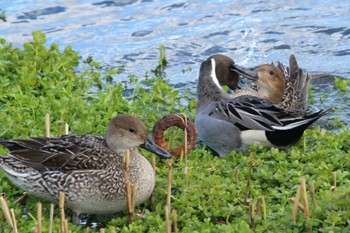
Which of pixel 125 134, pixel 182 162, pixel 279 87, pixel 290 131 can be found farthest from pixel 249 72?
pixel 125 134

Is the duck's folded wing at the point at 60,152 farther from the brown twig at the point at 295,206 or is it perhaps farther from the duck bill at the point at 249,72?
the duck bill at the point at 249,72

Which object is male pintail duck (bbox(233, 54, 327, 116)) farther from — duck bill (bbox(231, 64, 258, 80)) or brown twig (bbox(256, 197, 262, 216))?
brown twig (bbox(256, 197, 262, 216))

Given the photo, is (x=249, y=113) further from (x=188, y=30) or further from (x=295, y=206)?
(x=188, y=30)

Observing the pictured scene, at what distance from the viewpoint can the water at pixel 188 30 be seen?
12.9 metres

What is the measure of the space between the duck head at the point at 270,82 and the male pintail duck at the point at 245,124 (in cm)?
71

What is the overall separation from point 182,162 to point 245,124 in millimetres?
1007

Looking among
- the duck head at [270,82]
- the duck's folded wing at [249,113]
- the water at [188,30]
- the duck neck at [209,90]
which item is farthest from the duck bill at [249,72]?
the water at [188,30]

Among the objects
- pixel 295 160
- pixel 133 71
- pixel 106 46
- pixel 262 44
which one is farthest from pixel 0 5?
pixel 295 160

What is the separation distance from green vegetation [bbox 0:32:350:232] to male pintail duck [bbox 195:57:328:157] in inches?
6.5

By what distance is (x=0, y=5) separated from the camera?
1485cm

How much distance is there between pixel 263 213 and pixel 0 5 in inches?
363

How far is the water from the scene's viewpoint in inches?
508

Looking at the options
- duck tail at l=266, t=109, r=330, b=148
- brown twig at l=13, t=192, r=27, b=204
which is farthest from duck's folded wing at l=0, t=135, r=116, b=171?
duck tail at l=266, t=109, r=330, b=148

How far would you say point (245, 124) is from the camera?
9.04m
